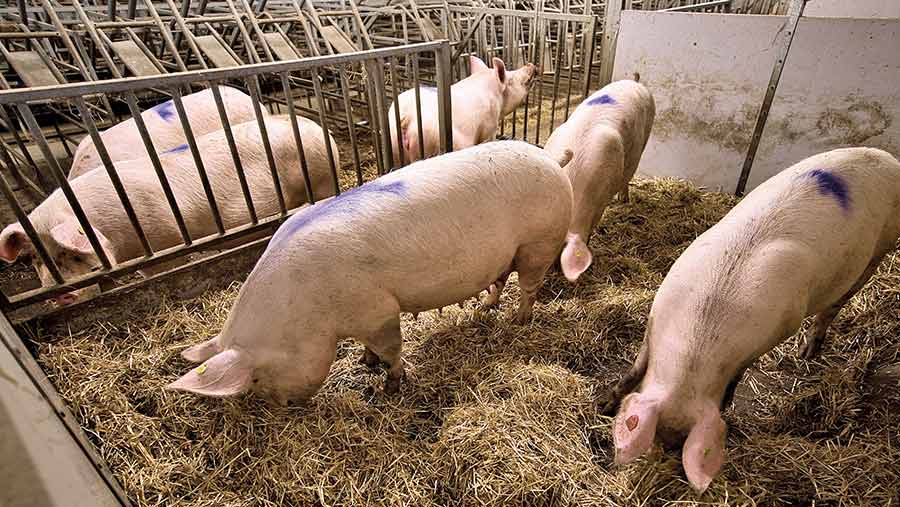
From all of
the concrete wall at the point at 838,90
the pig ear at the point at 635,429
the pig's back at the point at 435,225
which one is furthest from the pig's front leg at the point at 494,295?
the concrete wall at the point at 838,90

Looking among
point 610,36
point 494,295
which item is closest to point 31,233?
point 494,295

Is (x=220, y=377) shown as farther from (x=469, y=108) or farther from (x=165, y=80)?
(x=469, y=108)

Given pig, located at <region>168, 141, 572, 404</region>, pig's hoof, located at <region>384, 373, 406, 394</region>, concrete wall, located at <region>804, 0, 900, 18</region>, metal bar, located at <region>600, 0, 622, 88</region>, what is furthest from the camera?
concrete wall, located at <region>804, 0, 900, 18</region>

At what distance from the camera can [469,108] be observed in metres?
5.34

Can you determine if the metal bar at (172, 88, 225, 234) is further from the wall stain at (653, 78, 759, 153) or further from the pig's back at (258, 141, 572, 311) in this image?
the wall stain at (653, 78, 759, 153)

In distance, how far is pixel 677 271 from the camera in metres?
2.23

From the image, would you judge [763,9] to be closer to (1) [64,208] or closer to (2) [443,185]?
(2) [443,185]

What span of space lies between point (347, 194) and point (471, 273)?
33.0 inches

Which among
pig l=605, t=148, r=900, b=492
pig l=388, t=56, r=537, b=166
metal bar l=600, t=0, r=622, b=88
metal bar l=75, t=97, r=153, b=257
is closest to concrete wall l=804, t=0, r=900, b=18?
metal bar l=600, t=0, r=622, b=88

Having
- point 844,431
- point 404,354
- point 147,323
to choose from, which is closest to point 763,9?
point 844,431

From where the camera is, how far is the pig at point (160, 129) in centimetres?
376

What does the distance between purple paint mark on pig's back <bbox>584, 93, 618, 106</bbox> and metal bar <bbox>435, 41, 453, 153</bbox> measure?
1.26 meters

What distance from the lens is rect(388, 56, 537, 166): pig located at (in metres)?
4.71

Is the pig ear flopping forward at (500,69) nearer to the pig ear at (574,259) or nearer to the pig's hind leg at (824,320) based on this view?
the pig ear at (574,259)
